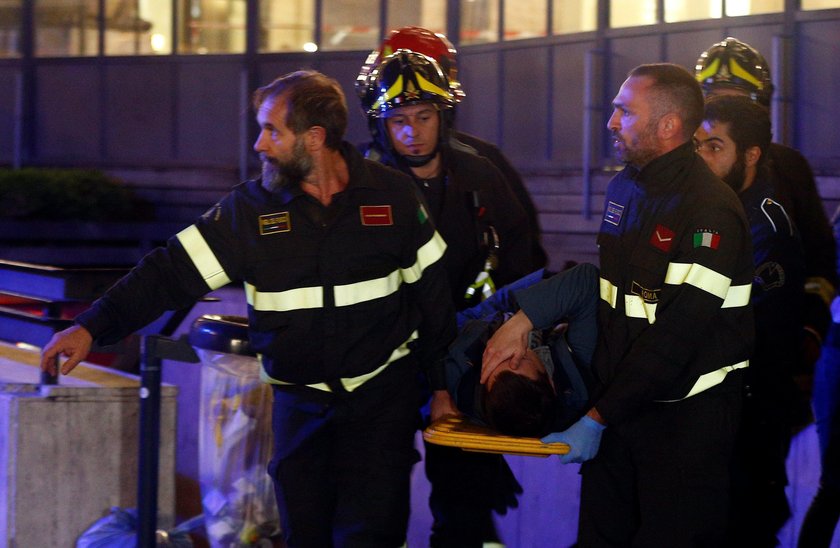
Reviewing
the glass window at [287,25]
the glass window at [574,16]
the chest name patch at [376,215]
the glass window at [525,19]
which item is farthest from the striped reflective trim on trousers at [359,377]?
the glass window at [287,25]

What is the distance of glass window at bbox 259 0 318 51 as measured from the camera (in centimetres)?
1439

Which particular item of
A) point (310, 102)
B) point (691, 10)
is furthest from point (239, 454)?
point (691, 10)

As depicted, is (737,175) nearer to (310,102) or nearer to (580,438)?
(580,438)

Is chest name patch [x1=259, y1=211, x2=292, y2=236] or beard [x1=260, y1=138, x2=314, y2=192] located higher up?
beard [x1=260, y1=138, x2=314, y2=192]

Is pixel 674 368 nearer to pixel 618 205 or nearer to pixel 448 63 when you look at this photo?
pixel 618 205

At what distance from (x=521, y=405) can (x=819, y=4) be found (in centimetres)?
710

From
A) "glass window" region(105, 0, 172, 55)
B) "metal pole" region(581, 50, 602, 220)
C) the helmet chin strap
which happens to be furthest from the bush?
the helmet chin strap

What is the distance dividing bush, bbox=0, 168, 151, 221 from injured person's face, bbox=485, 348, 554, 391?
1138cm

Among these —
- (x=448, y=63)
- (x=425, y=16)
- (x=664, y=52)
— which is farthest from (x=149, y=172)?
(x=448, y=63)

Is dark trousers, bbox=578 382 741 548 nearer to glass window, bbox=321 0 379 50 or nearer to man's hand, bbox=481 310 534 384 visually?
man's hand, bbox=481 310 534 384

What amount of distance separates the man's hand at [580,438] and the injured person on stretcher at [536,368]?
0.46 feet

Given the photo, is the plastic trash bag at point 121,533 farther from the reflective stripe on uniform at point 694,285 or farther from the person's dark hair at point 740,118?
the person's dark hair at point 740,118

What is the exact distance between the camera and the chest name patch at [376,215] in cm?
399

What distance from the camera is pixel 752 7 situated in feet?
33.6
